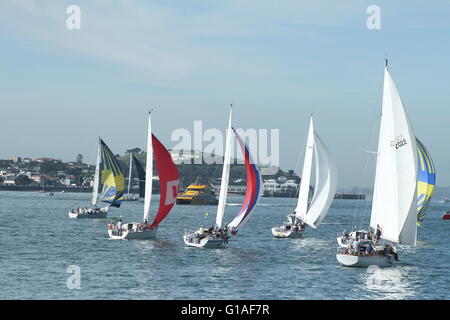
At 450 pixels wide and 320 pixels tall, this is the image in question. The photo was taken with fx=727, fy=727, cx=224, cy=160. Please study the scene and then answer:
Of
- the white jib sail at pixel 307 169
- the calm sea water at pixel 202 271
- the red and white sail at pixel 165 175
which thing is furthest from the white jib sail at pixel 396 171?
the white jib sail at pixel 307 169

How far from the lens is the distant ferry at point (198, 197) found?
177m

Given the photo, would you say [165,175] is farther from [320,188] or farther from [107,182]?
[107,182]

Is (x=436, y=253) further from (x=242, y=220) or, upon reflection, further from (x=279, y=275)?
(x=279, y=275)

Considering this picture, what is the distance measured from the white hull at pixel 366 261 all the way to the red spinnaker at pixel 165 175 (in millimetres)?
18008

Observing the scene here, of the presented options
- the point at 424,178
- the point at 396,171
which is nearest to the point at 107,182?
the point at 424,178

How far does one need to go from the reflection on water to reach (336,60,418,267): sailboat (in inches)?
42.2

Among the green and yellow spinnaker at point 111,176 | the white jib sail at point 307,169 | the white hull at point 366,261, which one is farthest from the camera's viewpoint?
the green and yellow spinnaker at point 111,176

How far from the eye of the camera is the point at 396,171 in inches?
1633

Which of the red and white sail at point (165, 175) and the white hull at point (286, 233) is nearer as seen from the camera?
the red and white sail at point (165, 175)

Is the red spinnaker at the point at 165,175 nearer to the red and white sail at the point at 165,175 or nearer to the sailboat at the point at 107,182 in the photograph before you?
the red and white sail at the point at 165,175

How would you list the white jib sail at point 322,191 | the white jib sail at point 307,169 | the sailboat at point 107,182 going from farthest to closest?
the sailboat at point 107,182
the white jib sail at point 307,169
the white jib sail at point 322,191

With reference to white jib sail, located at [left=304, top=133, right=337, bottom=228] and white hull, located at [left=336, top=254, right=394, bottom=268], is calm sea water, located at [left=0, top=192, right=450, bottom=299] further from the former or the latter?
white jib sail, located at [left=304, top=133, right=337, bottom=228]

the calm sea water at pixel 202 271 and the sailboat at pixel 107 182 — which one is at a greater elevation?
the sailboat at pixel 107 182
